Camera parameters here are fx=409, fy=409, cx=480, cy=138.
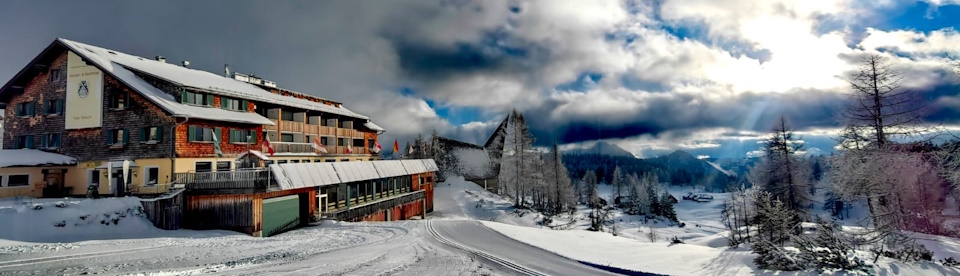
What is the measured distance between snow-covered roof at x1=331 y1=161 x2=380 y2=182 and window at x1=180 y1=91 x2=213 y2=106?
426 inches

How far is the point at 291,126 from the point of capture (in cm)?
3806

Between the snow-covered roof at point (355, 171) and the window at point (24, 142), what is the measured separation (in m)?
23.2

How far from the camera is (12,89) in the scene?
3092 centimetres

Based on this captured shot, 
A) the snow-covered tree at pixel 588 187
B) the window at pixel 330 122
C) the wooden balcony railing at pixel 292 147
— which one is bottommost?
the snow-covered tree at pixel 588 187

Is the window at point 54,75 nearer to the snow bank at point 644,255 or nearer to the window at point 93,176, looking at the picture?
the window at point 93,176

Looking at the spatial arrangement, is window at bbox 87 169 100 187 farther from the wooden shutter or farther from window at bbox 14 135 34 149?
the wooden shutter

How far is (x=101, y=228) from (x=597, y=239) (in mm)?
23145

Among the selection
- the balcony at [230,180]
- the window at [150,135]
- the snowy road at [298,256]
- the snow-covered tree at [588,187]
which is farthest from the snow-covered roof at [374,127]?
the snow-covered tree at [588,187]

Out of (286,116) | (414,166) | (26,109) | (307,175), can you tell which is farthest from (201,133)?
(414,166)

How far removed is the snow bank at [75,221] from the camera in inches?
690

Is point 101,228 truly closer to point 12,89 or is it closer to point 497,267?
point 497,267

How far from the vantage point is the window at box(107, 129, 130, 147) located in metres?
26.7

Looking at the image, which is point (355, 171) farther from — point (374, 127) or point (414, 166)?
point (374, 127)

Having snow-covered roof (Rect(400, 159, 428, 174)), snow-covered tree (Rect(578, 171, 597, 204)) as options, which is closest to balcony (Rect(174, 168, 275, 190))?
snow-covered roof (Rect(400, 159, 428, 174))
